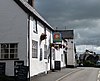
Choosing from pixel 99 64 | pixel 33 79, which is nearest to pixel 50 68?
pixel 33 79

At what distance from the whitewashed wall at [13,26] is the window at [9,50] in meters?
0.36

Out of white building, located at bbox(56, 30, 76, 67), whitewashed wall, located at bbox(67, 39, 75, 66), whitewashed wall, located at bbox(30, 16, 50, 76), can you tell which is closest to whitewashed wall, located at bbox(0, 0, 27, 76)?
whitewashed wall, located at bbox(30, 16, 50, 76)

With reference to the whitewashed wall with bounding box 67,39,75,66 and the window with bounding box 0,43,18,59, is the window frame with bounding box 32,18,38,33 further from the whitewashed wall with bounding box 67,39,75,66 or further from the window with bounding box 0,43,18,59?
the whitewashed wall with bounding box 67,39,75,66

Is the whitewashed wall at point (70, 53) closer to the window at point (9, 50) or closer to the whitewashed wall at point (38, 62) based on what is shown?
the whitewashed wall at point (38, 62)

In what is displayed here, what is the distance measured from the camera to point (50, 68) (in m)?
38.3

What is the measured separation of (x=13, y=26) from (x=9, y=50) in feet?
6.76

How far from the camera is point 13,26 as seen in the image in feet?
84.5

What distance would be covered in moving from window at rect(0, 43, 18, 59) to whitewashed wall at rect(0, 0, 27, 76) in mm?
359

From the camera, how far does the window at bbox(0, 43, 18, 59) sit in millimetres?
25797

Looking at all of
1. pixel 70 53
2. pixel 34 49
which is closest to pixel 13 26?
pixel 34 49

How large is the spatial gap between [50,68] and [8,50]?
1320 cm

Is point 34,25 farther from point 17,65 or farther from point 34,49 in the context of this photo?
point 17,65

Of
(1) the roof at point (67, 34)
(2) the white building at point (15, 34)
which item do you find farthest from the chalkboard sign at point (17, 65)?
(1) the roof at point (67, 34)

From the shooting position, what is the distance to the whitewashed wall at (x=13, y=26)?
1003 inches
